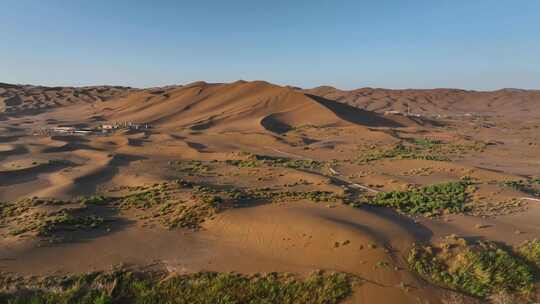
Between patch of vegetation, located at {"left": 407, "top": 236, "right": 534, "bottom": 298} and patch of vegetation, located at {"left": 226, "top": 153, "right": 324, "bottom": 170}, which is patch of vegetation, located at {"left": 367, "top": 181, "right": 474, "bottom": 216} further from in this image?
patch of vegetation, located at {"left": 226, "top": 153, "right": 324, "bottom": 170}

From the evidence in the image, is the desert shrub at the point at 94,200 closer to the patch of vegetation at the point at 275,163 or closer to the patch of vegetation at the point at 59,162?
the patch of vegetation at the point at 275,163

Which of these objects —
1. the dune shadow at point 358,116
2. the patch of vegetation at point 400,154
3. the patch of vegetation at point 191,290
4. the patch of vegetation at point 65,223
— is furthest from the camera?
the dune shadow at point 358,116

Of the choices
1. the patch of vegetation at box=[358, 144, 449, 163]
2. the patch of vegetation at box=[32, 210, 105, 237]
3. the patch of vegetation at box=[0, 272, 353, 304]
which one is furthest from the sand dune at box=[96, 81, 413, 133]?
the patch of vegetation at box=[0, 272, 353, 304]

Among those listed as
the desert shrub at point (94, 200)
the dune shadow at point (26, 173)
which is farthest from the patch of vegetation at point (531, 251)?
the dune shadow at point (26, 173)

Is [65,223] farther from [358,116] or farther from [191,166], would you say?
[358,116]

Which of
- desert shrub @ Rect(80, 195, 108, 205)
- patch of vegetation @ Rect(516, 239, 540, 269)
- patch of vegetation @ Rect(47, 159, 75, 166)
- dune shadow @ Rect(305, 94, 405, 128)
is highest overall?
dune shadow @ Rect(305, 94, 405, 128)
